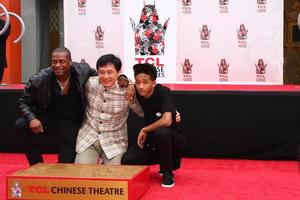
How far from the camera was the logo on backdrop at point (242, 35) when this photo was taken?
15.7 feet

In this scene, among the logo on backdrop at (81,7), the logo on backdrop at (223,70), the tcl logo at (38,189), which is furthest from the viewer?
the logo on backdrop at (81,7)

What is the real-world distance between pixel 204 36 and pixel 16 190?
114 inches

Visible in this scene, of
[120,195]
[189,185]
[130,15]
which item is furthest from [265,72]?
[120,195]

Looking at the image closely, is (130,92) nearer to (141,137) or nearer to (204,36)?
(141,137)

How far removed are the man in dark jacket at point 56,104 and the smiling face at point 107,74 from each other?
0.47 feet

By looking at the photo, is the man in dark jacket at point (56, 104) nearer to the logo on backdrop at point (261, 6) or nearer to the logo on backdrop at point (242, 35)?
the logo on backdrop at point (242, 35)

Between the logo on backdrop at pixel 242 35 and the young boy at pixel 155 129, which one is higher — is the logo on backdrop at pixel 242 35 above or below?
above

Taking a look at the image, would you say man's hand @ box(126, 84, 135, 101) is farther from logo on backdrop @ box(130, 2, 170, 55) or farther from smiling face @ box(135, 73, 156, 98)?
logo on backdrop @ box(130, 2, 170, 55)

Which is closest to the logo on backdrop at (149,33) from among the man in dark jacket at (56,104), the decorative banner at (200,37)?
the decorative banner at (200,37)

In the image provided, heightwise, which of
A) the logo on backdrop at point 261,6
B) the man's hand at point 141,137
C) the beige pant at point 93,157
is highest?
the logo on backdrop at point 261,6

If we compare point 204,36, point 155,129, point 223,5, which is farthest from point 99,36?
point 155,129

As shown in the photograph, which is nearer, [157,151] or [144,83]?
[144,83]

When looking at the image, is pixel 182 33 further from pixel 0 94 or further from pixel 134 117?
pixel 0 94

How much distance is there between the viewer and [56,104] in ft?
9.87
